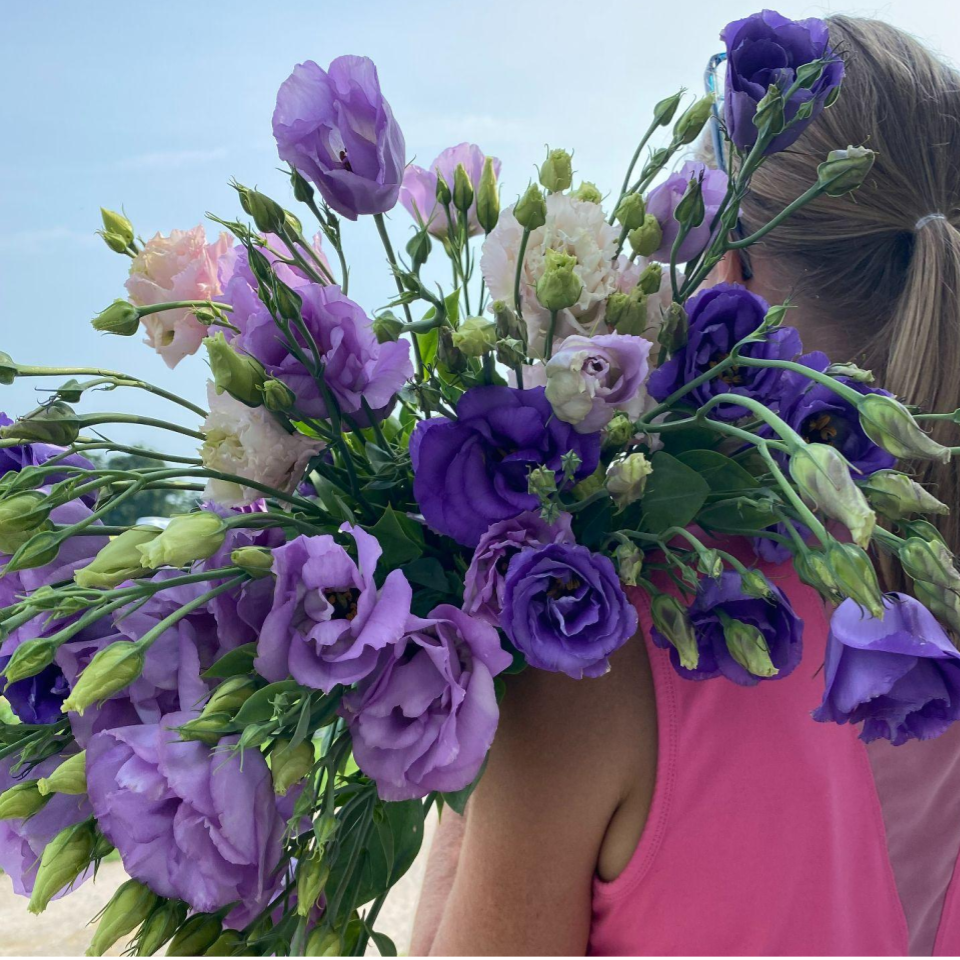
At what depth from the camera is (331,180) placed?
0.56m

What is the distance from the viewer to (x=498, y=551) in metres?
0.52

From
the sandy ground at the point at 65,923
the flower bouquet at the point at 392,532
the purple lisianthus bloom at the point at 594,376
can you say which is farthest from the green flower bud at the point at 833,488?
the sandy ground at the point at 65,923

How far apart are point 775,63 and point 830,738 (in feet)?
1.53

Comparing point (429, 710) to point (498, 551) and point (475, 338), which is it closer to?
point (498, 551)

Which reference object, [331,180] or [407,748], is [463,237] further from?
[407,748]

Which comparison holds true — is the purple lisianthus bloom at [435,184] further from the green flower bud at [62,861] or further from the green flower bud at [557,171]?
the green flower bud at [62,861]

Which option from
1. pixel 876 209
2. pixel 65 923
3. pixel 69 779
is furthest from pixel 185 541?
pixel 65 923

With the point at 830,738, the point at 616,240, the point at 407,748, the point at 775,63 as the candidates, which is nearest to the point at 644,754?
the point at 830,738

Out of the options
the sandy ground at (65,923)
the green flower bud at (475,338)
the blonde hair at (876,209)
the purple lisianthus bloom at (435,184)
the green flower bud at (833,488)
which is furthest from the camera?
the sandy ground at (65,923)

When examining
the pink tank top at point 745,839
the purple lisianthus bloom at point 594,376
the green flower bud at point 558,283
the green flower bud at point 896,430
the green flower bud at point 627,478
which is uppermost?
the green flower bud at point 558,283

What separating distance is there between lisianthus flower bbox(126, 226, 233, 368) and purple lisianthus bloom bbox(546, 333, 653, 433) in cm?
26

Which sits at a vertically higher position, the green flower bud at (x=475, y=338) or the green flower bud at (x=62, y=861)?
the green flower bud at (x=475, y=338)

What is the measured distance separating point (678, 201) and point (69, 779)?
0.49 meters

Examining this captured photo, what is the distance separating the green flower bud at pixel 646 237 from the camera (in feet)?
1.92
